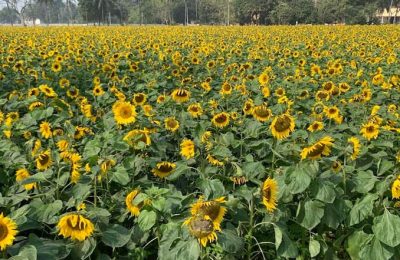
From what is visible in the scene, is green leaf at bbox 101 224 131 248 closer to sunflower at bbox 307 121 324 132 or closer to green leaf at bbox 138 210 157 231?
green leaf at bbox 138 210 157 231

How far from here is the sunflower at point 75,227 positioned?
196 centimetres

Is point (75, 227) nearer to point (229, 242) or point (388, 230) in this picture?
point (229, 242)

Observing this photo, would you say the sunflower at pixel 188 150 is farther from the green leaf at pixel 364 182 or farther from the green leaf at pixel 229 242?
the green leaf at pixel 364 182

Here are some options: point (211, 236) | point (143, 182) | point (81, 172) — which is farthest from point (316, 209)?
point (81, 172)

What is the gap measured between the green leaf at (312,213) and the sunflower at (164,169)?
0.93m

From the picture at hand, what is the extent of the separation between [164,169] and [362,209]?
4.21ft

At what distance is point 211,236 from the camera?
1.84 meters

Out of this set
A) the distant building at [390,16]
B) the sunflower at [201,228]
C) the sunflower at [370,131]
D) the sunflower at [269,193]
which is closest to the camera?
the sunflower at [201,228]

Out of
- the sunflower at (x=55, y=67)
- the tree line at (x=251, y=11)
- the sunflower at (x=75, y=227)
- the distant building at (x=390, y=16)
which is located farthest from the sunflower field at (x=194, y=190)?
the distant building at (x=390, y=16)

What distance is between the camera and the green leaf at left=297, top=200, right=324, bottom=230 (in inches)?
92.4

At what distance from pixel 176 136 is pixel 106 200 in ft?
3.79

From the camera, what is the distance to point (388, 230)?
210 cm

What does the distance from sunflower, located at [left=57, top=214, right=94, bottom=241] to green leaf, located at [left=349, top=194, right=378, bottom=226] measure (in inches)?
56.6

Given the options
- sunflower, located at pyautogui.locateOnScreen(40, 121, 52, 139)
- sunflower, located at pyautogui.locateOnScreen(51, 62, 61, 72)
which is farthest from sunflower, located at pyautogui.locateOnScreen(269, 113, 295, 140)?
sunflower, located at pyautogui.locateOnScreen(51, 62, 61, 72)
